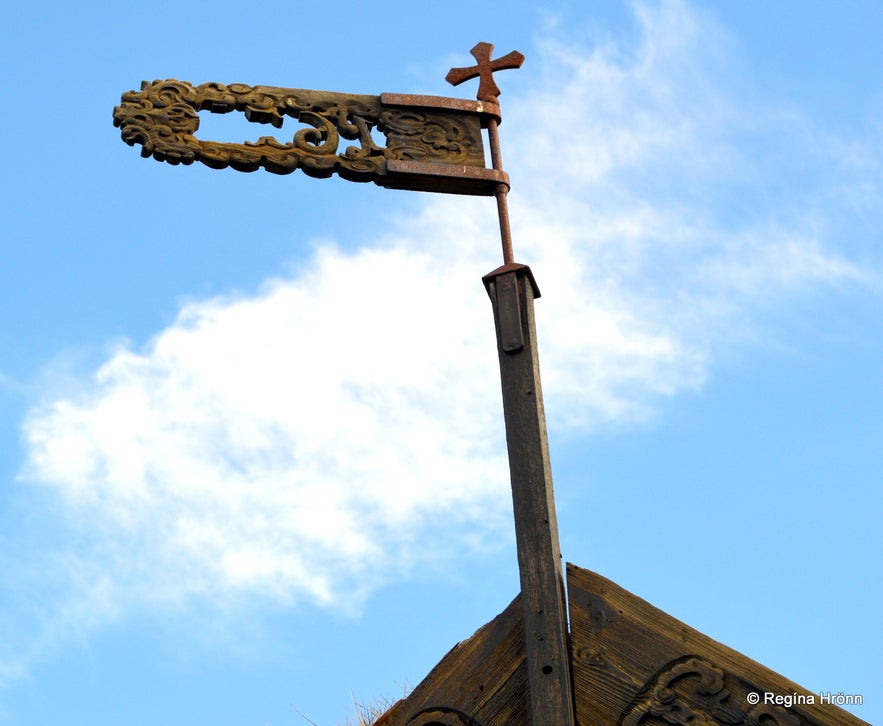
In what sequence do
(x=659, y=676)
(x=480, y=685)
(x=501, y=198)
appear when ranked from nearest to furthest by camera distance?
(x=659, y=676), (x=480, y=685), (x=501, y=198)

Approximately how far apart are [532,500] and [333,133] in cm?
167

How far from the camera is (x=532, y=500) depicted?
412 cm

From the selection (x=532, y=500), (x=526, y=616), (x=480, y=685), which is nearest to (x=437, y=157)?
(x=532, y=500)

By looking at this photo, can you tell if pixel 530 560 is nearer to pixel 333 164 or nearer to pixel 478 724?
pixel 478 724

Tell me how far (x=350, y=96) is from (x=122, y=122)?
886 millimetres

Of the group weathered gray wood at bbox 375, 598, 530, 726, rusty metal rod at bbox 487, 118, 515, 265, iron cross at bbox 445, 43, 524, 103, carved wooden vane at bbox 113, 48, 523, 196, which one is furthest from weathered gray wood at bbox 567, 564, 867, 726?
iron cross at bbox 445, 43, 524, 103

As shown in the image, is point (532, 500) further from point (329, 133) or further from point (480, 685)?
point (329, 133)

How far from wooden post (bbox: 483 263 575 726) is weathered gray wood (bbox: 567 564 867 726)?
0.08 m

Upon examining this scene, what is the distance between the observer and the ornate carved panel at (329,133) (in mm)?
4648

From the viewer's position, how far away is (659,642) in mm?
3949

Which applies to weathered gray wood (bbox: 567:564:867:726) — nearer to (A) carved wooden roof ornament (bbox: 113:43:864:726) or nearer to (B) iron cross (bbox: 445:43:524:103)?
(A) carved wooden roof ornament (bbox: 113:43:864:726)

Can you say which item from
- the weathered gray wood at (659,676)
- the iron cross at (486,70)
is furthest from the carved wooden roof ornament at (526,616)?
the iron cross at (486,70)

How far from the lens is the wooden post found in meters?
3.92

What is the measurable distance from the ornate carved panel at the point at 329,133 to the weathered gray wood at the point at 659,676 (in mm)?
1680
